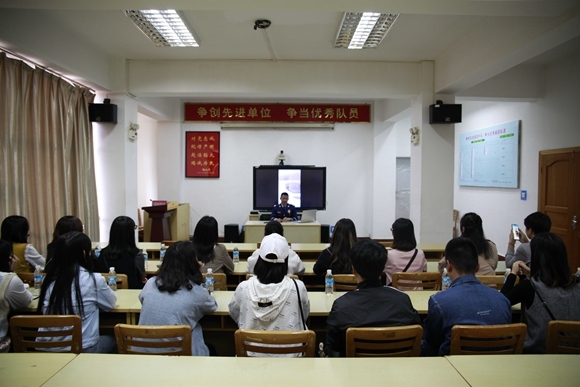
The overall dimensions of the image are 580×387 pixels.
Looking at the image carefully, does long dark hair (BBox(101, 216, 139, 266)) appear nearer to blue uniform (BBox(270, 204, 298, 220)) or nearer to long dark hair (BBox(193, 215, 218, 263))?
long dark hair (BBox(193, 215, 218, 263))

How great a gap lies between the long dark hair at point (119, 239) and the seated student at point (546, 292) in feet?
8.88

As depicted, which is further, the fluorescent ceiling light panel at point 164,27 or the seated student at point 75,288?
the fluorescent ceiling light panel at point 164,27

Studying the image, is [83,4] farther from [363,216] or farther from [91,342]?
[363,216]

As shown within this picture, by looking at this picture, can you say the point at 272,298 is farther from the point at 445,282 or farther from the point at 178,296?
the point at 445,282

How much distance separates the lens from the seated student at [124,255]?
289cm

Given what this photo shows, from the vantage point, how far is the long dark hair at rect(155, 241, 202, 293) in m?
1.97

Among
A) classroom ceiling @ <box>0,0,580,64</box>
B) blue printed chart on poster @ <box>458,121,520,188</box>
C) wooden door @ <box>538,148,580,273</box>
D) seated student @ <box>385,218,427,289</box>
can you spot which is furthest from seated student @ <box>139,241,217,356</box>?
blue printed chart on poster @ <box>458,121,520,188</box>

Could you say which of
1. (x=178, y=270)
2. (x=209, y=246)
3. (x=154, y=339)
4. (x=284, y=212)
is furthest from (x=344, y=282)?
(x=284, y=212)

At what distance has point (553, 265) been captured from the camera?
1.95 metres

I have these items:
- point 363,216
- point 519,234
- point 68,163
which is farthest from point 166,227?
point 519,234

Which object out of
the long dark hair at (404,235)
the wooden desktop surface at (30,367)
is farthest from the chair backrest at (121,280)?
the long dark hair at (404,235)

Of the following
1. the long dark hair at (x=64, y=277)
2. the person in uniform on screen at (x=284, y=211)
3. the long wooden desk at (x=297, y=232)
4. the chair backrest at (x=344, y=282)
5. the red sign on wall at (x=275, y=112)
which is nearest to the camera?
the long dark hair at (x=64, y=277)

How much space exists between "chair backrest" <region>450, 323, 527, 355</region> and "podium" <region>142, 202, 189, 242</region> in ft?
18.8

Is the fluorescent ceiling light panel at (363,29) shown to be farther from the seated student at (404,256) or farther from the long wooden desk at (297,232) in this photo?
the long wooden desk at (297,232)
